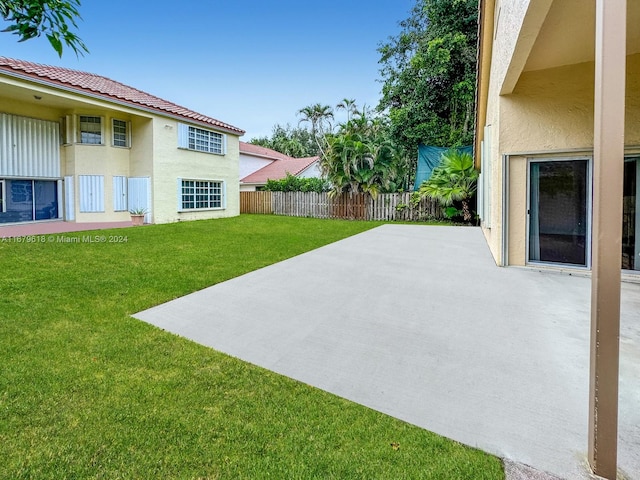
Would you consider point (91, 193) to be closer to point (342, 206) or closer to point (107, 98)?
point (107, 98)

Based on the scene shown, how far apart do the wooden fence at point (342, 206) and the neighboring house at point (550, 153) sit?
10.3m

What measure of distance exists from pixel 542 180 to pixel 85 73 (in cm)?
1998

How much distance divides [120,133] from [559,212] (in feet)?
52.8

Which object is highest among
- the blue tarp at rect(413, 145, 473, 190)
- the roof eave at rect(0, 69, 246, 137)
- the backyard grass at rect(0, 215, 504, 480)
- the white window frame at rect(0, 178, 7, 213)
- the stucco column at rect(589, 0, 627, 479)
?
the roof eave at rect(0, 69, 246, 137)

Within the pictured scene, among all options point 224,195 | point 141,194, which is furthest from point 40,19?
point 224,195

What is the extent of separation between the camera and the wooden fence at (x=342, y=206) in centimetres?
1772

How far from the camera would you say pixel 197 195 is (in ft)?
57.1

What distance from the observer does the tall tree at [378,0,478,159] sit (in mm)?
20719

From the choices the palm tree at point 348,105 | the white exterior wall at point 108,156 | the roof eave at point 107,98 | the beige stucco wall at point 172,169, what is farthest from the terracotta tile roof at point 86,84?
the palm tree at point 348,105

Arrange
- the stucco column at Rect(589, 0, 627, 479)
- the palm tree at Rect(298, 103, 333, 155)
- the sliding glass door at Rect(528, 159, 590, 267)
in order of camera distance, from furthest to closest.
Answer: the palm tree at Rect(298, 103, 333, 155) → the sliding glass door at Rect(528, 159, 590, 267) → the stucco column at Rect(589, 0, 627, 479)

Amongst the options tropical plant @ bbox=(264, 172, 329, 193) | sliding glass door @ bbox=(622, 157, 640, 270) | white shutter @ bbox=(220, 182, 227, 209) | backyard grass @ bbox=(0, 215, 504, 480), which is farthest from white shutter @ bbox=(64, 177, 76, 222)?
sliding glass door @ bbox=(622, 157, 640, 270)

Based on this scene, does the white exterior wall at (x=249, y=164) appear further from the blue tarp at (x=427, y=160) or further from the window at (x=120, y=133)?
the blue tarp at (x=427, y=160)

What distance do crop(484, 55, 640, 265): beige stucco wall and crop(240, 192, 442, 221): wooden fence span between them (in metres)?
10.4

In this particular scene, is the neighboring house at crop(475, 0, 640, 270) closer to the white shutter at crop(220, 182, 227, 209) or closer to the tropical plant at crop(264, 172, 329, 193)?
the tropical plant at crop(264, 172, 329, 193)
